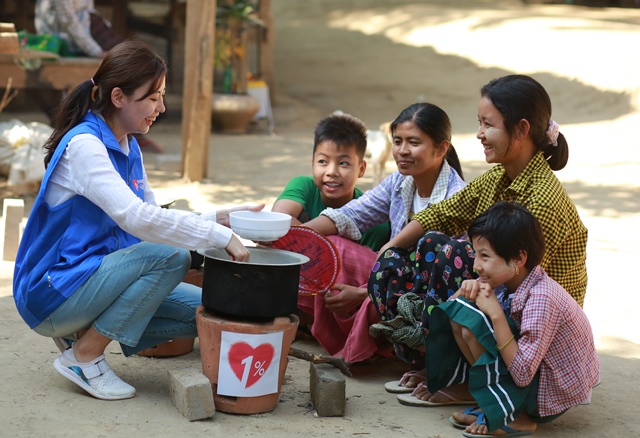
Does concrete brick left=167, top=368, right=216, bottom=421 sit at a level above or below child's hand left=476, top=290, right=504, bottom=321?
below

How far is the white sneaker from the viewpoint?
10.1 feet

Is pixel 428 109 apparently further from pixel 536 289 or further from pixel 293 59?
pixel 293 59

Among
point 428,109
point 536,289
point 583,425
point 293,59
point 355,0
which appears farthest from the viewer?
point 355,0

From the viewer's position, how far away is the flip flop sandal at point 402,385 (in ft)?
11.0

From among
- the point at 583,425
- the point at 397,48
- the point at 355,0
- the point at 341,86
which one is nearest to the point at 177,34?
the point at 341,86

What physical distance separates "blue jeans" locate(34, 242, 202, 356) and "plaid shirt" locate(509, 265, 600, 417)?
3.89 ft

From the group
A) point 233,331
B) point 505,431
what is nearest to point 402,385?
point 505,431

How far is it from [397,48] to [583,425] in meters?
14.1

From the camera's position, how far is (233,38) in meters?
10.8

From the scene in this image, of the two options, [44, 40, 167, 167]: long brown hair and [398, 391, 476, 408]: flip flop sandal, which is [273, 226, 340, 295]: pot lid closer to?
[398, 391, 476, 408]: flip flop sandal

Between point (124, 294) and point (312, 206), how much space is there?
1280mm

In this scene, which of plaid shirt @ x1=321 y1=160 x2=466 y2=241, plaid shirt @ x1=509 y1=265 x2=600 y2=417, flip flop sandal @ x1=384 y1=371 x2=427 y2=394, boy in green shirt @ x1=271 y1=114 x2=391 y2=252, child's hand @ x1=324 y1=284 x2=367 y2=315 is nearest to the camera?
plaid shirt @ x1=509 y1=265 x2=600 y2=417

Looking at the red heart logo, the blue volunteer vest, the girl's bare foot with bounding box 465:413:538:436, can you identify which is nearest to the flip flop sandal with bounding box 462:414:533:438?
the girl's bare foot with bounding box 465:413:538:436

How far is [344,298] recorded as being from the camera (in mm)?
3510
